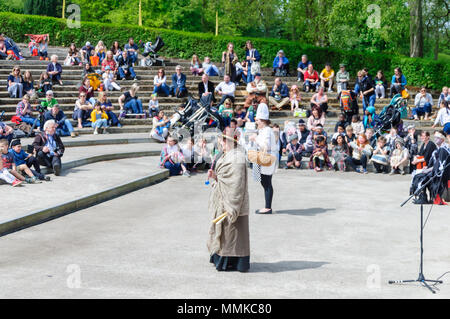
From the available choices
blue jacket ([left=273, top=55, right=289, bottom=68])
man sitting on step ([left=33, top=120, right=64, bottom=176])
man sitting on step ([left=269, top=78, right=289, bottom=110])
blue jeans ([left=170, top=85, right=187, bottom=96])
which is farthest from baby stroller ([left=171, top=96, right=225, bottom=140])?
blue jacket ([left=273, top=55, right=289, bottom=68])

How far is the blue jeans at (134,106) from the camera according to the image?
953 inches

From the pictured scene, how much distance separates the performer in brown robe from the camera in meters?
8.59

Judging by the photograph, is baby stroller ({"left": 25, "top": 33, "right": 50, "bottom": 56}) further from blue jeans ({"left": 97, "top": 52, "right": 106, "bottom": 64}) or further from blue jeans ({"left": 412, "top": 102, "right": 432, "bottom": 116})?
blue jeans ({"left": 412, "top": 102, "right": 432, "bottom": 116})

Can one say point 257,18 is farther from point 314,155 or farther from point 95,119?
point 314,155

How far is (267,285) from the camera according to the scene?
8.03 m

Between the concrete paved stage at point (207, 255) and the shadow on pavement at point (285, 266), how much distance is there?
1 cm

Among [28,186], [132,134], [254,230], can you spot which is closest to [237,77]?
[132,134]

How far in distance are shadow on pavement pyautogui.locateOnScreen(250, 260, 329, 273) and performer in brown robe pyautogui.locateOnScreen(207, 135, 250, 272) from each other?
0.28m

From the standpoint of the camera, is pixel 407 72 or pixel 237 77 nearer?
pixel 237 77

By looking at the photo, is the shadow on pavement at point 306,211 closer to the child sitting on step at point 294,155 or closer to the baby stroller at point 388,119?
the child sitting on step at point 294,155

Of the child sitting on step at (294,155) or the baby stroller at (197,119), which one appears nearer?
the child sitting on step at (294,155)

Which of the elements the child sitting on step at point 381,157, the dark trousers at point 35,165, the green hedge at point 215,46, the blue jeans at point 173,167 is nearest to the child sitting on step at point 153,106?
the blue jeans at point 173,167

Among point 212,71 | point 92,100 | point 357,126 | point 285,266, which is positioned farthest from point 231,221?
point 212,71

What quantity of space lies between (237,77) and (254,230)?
1719cm
